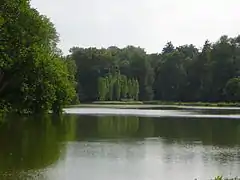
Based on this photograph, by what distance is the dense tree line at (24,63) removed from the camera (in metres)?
32.7

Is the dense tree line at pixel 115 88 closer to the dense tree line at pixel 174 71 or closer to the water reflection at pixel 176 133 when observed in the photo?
the dense tree line at pixel 174 71

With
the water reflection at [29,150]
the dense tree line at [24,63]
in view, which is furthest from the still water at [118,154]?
the dense tree line at [24,63]

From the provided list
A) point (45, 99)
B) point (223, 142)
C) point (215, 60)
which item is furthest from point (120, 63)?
point (223, 142)

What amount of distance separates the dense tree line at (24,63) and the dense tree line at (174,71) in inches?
2524

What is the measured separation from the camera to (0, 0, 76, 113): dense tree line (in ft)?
107

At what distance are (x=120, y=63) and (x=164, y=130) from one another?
296 ft

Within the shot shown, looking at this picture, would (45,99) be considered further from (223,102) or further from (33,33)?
(223,102)

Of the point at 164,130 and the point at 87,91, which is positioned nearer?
the point at 164,130

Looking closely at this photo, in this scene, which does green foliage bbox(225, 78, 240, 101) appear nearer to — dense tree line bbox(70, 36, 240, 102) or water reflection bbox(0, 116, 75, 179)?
dense tree line bbox(70, 36, 240, 102)

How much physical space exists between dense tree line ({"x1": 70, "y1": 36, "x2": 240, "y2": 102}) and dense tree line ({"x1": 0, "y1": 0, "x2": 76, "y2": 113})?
6410 cm

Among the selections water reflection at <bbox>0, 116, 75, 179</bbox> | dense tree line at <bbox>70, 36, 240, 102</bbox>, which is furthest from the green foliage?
water reflection at <bbox>0, 116, 75, 179</bbox>

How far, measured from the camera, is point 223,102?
100 meters

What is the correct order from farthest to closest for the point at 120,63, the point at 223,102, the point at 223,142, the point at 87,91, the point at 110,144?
the point at 120,63 < the point at 87,91 < the point at 223,102 < the point at 223,142 < the point at 110,144

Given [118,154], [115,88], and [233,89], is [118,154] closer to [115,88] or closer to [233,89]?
[233,89]
